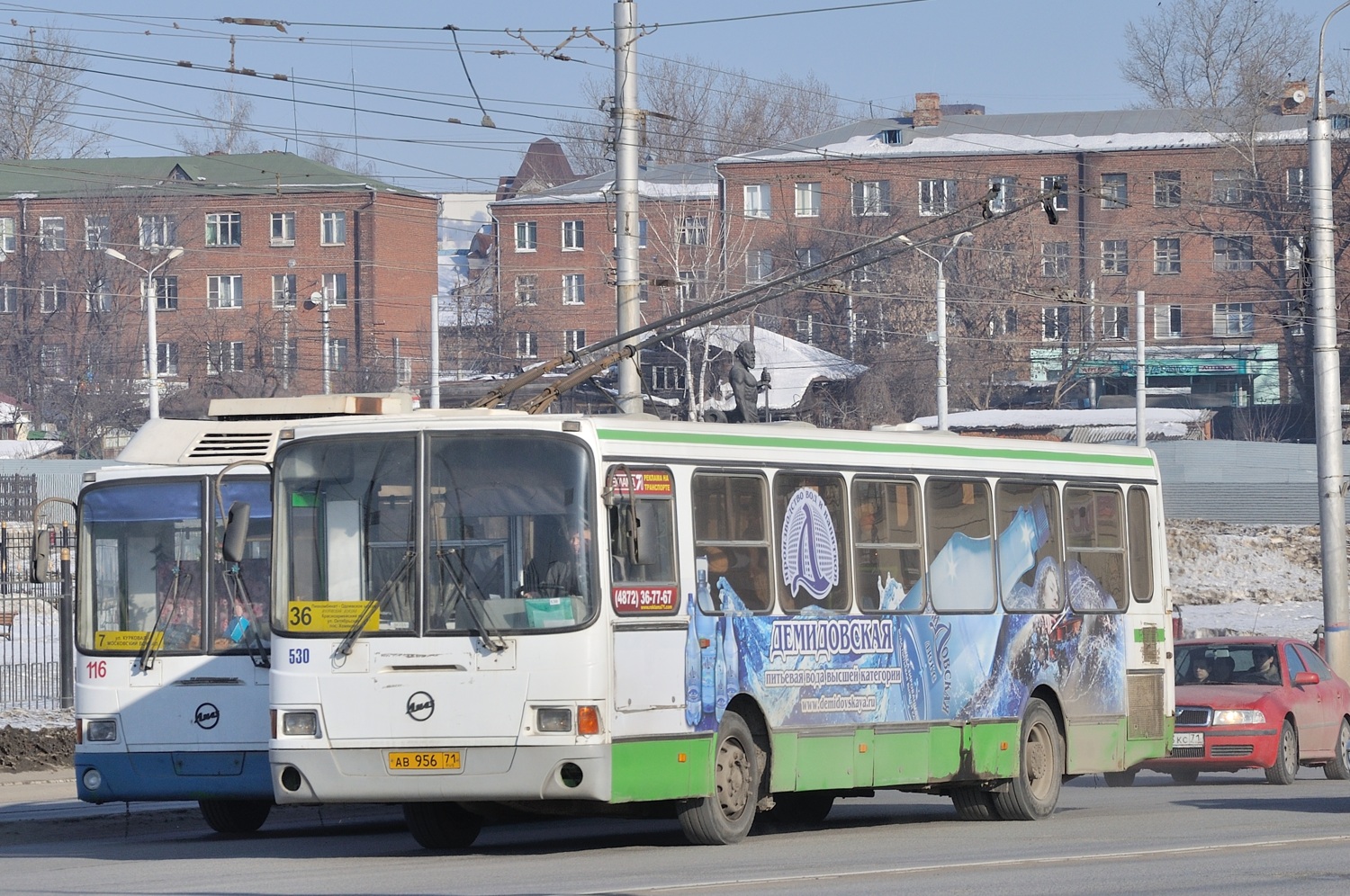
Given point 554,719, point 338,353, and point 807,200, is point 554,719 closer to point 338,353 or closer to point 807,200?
point 338,353

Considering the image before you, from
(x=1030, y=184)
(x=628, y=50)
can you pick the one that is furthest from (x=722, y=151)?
(x=628, y=50)

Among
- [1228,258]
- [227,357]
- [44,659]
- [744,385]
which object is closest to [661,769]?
[744,385]

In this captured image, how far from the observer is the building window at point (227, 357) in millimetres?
79875

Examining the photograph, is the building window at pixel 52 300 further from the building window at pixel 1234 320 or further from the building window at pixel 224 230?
the building window at pixel 1234 320

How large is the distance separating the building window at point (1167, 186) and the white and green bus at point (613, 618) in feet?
233

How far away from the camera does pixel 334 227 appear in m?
86.9

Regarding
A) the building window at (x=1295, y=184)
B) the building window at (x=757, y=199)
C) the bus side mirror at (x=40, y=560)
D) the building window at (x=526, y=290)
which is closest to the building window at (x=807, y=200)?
the building window at (x=757, y=199)

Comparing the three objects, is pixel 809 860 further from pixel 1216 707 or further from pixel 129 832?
pixel 1216 707

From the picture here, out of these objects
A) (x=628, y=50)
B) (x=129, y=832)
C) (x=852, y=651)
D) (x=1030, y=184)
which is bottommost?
(x=129, y=832)

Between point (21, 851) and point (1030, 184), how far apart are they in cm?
7581

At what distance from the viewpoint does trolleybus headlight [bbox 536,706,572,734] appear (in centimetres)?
1098

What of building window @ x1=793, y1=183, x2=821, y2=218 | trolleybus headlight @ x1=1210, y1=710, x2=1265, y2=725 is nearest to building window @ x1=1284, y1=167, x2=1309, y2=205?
building window @ x1=793, y1=183, x2=821, y2=218

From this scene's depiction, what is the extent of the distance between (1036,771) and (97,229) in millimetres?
76514

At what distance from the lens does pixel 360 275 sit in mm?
85875
